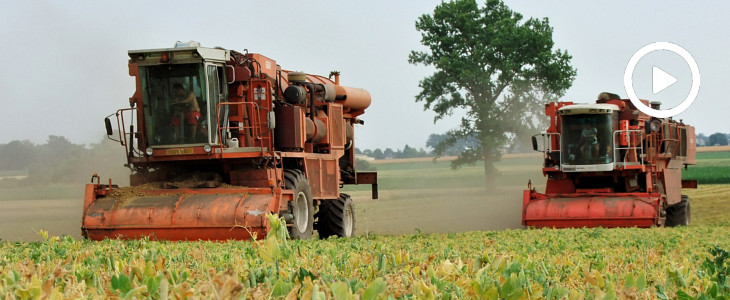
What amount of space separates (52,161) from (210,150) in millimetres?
21007

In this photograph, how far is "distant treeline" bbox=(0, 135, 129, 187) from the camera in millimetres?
26156

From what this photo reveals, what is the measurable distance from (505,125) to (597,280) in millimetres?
46948

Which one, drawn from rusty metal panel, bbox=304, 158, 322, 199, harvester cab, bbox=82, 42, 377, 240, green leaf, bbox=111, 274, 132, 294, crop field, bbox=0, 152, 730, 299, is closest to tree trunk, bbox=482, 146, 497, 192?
rusty metal panel, bbox=304, 158, 322, 199

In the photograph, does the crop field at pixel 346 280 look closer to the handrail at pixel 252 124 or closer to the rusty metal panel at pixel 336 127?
the handrail at pixel 252 124

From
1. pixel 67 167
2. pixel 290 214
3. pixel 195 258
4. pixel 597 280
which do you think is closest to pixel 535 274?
pixel 597 280

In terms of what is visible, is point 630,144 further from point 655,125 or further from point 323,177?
point 323,177

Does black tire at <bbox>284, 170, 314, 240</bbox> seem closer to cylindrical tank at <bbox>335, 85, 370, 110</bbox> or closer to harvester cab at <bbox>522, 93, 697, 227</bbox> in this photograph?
cylindrical tank at <bbox>335, 85, 370, 110</bbox>

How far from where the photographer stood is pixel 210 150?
603 inches

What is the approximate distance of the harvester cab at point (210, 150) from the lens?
14.2 meters

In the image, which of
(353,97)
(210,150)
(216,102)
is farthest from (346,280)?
(353,97)

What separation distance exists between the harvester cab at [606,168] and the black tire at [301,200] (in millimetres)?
5763

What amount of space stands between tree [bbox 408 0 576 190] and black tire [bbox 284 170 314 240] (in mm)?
34492

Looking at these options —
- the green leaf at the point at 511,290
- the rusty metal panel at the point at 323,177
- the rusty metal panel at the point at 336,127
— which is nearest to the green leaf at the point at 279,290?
the green leaf at the point at 511,290

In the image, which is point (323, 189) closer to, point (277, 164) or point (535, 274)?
point (277, 164)
